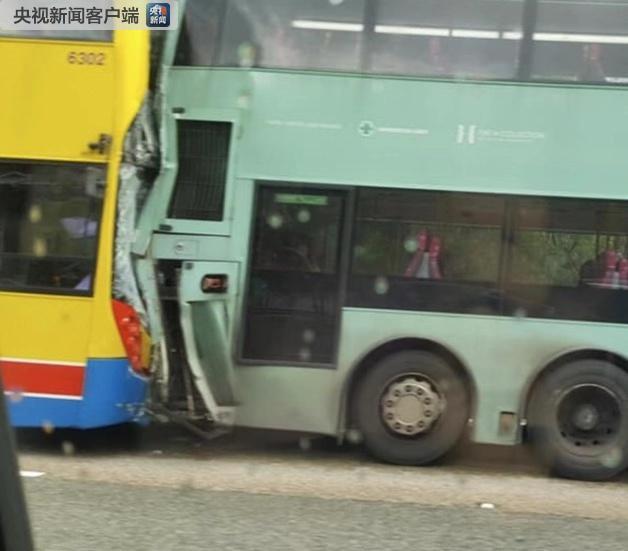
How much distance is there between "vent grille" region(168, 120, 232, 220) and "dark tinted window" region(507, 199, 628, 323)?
7.59ft

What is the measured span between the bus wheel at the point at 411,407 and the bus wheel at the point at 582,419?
606 mm

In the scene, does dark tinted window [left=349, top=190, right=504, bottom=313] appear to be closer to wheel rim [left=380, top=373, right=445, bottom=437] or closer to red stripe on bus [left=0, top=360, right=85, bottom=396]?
wheel rim [left=380, top=373, right=445, bottom=437]

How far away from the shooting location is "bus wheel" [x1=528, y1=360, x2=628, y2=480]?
6.48m

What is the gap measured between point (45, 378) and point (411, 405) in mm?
2781

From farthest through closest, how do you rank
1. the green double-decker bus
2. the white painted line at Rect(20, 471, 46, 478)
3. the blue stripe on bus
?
the green double-decker bus, the blue stripe on bus, the white painted line at Rect(20, 471, 46, 478)

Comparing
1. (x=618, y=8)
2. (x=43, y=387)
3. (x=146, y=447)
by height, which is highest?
(x=618, y=8)

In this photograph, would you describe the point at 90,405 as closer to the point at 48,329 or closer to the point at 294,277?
the point at 48,329

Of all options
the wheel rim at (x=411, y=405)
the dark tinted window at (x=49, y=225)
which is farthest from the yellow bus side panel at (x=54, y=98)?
the wheel rim at (x=411, y=405)

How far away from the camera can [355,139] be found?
21.7ft

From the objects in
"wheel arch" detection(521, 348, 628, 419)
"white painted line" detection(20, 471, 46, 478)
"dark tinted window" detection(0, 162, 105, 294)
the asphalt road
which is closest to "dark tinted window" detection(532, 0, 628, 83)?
"wheel arch" detection(521, 348, 628, 419)

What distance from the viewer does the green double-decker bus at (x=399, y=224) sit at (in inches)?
256

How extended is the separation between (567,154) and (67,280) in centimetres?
390

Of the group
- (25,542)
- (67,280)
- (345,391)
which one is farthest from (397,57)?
(25,542)

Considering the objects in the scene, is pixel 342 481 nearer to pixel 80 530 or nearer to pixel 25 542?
pixel 80 530
